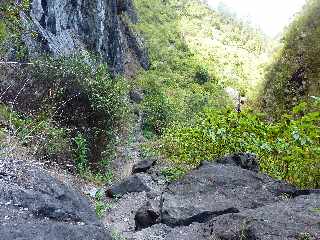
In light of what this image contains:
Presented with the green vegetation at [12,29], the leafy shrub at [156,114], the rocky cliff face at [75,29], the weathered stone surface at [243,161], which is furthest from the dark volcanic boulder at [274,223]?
the leafy shrub at [156,114]

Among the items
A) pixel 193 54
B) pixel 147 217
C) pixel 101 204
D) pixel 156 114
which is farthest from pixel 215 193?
pixel 193 54

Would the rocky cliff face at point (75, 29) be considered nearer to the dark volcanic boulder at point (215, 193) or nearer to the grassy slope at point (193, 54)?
the grassy slope at point (193, 54)

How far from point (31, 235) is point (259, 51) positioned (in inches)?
1915

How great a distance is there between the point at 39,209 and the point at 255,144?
→ 5.53 meters

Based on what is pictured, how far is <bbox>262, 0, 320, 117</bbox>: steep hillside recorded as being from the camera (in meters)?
25.0

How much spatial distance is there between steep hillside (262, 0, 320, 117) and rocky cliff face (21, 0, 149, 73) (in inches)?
380

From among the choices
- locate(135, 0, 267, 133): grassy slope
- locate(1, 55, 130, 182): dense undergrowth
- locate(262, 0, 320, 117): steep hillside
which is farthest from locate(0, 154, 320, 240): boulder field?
locate(135, 0, 267, 133): grassy slope

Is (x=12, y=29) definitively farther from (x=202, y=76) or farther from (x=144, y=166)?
(x=202, y=76)

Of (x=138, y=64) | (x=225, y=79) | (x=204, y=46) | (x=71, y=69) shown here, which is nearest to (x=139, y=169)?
(x=71, y=69)

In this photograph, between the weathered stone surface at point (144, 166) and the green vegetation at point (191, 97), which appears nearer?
the green vegetation at point (191, 97)

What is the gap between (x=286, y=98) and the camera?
25.5m

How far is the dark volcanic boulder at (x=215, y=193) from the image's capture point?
7.09 meters

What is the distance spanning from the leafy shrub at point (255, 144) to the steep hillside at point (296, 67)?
1469 cm

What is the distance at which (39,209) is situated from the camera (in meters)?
4.12
